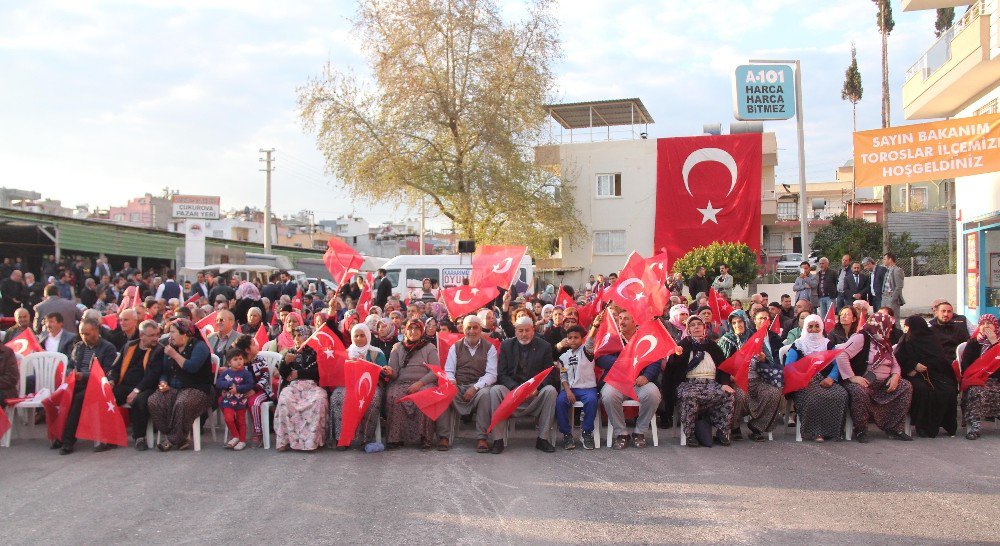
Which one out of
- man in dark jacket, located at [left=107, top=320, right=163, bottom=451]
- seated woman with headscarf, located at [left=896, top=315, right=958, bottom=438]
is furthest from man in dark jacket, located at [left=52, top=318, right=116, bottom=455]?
seated woman with headscarf, located at [left=896, top=315, right=958, bottom=438]

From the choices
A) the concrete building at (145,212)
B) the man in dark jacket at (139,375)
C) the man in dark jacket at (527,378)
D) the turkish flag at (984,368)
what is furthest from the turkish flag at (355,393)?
the concrete building at (145,212)

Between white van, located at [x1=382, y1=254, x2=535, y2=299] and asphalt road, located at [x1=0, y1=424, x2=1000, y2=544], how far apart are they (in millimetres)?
12525

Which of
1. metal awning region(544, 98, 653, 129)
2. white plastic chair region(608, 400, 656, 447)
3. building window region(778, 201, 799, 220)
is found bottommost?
white plastic chair region(608, 400, 656, 447)

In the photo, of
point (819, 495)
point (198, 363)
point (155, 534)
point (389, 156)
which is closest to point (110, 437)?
point (198, 363)

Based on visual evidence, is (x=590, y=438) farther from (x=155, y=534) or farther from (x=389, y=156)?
(x=389, y=156)

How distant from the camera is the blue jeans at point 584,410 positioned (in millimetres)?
8797

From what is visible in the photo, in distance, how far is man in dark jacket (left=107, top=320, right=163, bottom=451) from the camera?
8.90 meters

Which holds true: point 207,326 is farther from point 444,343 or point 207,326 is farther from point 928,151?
point 928,151

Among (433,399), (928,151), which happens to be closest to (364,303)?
(433,399)

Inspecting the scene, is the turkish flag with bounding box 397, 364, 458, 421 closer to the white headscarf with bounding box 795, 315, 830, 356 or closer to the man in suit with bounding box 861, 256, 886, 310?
the white headscarf with bounding box 795, 315, 830, 356

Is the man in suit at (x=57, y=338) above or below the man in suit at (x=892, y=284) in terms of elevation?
below

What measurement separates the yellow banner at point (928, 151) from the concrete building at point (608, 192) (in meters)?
24.0

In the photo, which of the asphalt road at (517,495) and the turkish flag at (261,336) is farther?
the turkish flag at (261,336)

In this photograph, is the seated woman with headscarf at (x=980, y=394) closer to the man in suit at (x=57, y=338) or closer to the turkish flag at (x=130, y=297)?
the man in suit at (x=57, y=338)
